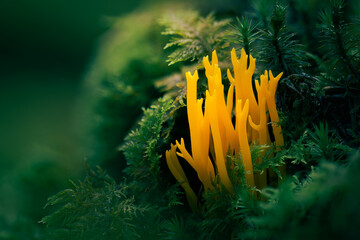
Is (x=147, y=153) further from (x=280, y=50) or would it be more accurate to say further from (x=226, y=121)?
(x=280, y=50)

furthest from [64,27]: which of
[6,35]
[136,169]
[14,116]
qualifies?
[136,169]

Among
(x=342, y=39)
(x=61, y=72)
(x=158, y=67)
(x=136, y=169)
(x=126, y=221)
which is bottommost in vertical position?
(x=126, y=221)

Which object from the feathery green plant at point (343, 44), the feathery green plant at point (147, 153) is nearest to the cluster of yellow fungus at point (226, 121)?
the feathery green plant at point (147, 153)

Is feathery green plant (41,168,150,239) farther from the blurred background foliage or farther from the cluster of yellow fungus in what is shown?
the cluster of yellow fungus

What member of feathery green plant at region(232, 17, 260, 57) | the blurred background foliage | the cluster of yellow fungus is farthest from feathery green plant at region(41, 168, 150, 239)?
feathery green plant at region(232, 17, 260, 57)

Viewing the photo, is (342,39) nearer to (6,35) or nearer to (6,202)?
(6,202)

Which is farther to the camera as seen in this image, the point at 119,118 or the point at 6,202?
the point at 119,118
